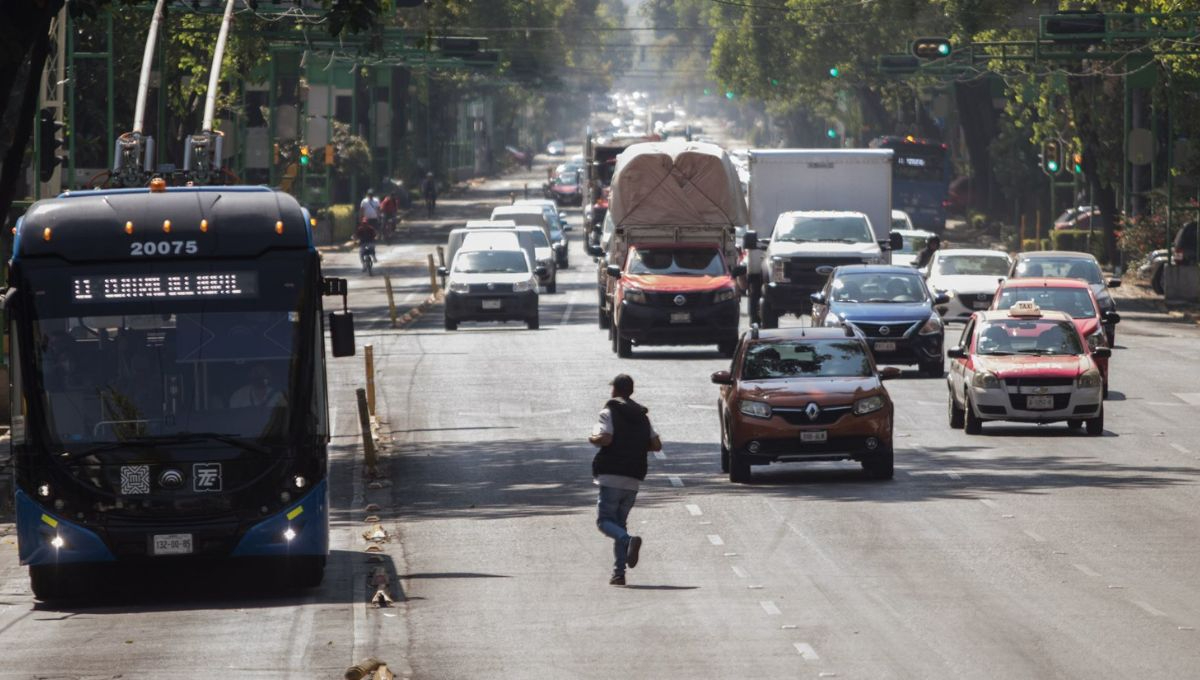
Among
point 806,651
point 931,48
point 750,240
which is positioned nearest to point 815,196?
point 750,240

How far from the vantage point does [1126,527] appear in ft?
64.8

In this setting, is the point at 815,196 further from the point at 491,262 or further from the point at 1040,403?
the point at 1040,403

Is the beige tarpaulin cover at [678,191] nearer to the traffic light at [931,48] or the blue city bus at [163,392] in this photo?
the traffic light at [931,48]

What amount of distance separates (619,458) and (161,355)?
3507mm

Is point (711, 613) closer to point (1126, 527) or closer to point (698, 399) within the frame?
point (1126, 527)

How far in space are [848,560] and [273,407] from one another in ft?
15.8

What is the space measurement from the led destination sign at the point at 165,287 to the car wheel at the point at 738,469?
788 cm

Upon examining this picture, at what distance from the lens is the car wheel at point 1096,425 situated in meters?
27.6

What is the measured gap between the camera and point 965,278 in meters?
43.8

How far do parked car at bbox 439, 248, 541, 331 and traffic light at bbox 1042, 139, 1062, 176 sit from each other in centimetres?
2803

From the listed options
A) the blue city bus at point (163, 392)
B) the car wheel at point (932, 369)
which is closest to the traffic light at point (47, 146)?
the blue city bus at point (163, 392)

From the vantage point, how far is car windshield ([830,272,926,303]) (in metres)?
35.5

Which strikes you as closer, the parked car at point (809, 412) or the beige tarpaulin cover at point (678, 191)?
the parked car at point (809, 412)

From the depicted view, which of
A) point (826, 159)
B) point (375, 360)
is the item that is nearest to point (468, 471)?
point (375, 360)
